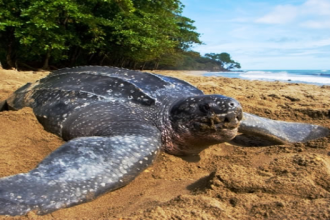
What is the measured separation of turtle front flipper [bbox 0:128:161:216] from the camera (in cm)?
105

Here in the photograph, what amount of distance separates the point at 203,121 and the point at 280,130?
2.67ft

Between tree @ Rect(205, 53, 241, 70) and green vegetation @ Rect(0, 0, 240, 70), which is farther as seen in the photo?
tree @ Rect(205, 53, 241, 70)

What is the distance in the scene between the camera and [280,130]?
225 centimetres

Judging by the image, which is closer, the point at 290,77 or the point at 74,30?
the point at 74,30

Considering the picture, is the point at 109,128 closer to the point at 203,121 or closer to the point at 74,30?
the point at 203,121

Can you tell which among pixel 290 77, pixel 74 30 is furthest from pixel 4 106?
pixel 290 77

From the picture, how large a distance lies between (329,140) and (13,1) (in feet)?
23.6

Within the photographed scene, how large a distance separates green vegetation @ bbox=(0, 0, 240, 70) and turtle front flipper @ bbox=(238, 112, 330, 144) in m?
5.66

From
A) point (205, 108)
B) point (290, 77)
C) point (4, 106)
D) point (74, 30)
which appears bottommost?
point (4, 106)

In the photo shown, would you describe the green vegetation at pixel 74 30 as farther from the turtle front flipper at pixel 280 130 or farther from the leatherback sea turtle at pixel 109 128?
the turtle front flipper at pixel 280 130

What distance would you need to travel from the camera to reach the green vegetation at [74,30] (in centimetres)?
668

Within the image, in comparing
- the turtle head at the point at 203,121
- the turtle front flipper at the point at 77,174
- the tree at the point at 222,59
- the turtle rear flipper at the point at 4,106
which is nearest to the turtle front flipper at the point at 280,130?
the turtle head at the point at 203,121

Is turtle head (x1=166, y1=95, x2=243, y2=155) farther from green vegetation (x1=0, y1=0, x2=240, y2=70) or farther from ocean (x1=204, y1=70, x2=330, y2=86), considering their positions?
ocean (x1=204, y1=70, x2=330, y2=86)

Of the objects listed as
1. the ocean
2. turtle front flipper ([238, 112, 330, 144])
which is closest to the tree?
the ocean
